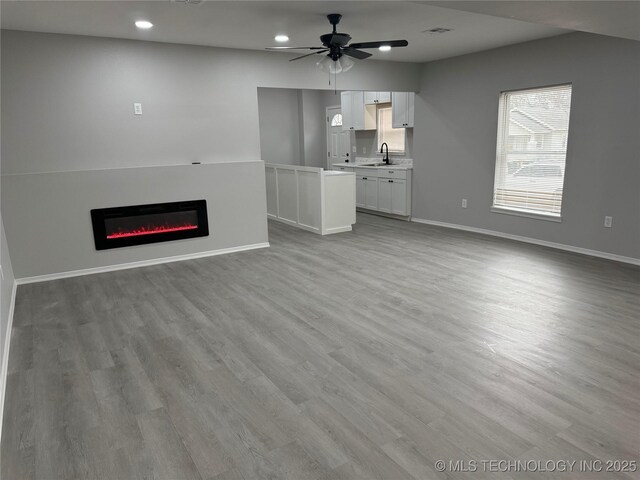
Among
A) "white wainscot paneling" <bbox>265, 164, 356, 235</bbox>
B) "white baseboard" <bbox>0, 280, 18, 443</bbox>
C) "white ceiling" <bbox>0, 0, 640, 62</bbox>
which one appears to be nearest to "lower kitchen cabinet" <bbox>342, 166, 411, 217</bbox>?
"white wainscot paneling" <bbox>265, 164, 356, 235</bbox>

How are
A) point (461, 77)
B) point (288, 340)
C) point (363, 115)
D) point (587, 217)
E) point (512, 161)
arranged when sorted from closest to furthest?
point (288, 340) → point (587, 217) → point (512, 161) → point (461, 77) → point (363, 115)

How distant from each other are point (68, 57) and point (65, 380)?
3488 mm

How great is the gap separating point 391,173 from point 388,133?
127cm

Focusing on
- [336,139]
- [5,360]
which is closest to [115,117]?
[5,360]

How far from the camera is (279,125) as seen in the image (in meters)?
9.84

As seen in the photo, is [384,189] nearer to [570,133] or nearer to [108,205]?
[570,133]

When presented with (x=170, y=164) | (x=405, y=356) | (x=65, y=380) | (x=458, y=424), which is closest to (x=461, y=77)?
(x=170, y=164)

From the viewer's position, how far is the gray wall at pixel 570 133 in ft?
15.2

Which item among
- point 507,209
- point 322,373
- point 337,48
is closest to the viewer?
point 322,373

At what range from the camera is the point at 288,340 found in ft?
10.0

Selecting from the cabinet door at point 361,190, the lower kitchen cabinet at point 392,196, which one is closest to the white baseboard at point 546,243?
the lower kitchen cabinet at point 392,196

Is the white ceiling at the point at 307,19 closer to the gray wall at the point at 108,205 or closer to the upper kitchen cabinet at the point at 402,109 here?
the gray wall at the point at 108,205

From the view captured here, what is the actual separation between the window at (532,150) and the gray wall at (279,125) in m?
5.21

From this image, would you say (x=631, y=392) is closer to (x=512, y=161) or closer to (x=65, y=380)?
(x=65, y=380)
